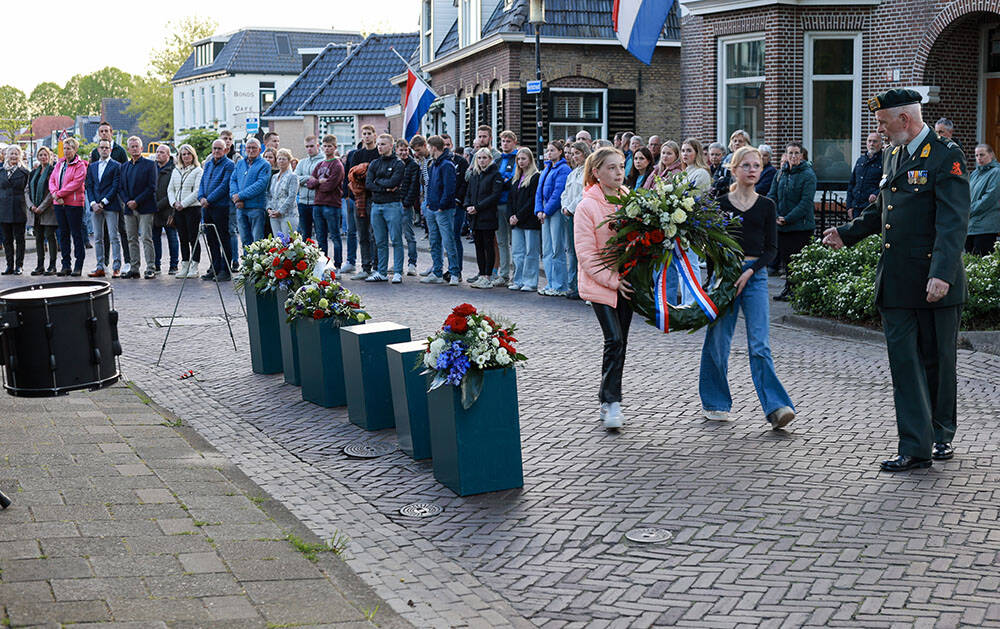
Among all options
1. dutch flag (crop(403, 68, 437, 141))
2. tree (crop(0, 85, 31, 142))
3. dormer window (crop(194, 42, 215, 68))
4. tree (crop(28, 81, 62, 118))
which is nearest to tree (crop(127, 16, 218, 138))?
dormer window (crop(194, 42, 215, 68))

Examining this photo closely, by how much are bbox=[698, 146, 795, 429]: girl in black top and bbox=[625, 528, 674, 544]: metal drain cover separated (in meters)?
2.25

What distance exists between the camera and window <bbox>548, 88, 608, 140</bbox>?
96.4 feet

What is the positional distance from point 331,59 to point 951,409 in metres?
51.1

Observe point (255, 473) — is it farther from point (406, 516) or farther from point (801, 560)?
point (801, 560)

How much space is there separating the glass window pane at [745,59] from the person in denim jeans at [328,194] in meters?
8.02

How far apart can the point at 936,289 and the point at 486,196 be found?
33.1 feet

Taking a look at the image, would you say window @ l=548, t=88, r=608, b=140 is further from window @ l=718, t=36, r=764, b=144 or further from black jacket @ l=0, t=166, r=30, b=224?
black jacket @ l=0, t=166, r=30, b=224

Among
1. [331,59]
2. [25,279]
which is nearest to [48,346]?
[25,279]

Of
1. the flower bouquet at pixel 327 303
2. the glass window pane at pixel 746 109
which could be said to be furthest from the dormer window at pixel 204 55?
the flower bouquet at pixel 327 303

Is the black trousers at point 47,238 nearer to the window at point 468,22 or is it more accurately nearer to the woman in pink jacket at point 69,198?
the woman in pink jacket at point 69,198

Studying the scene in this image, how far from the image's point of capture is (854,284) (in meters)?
12.2

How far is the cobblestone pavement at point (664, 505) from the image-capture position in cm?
480

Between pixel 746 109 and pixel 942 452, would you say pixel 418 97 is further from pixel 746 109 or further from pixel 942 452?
pixel 942 452

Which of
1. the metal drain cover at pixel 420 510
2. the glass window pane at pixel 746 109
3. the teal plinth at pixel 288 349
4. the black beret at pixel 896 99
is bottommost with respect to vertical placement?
the metal drain cover at pixel 420 510
